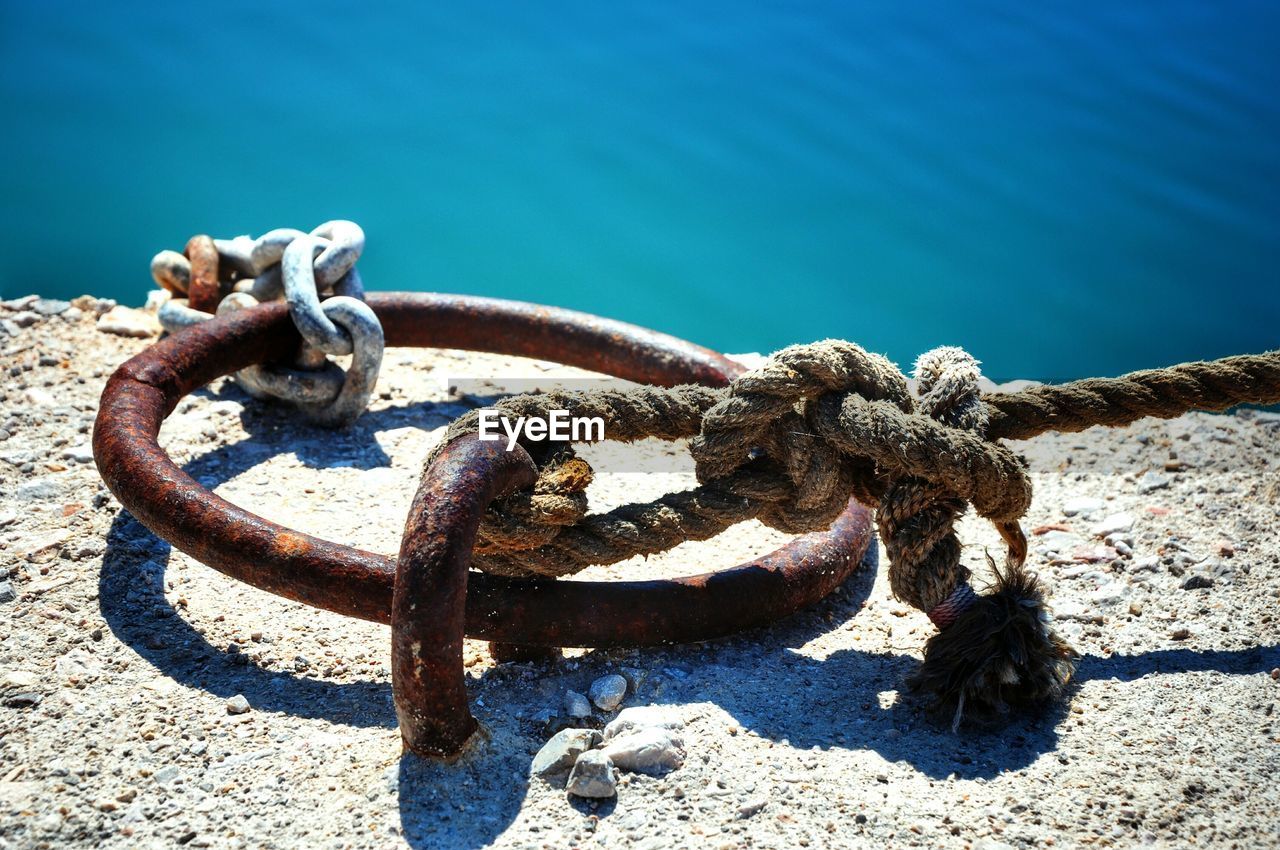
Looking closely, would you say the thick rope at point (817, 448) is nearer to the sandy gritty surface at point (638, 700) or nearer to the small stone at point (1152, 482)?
the sandy gritty surface at point (638, 700)

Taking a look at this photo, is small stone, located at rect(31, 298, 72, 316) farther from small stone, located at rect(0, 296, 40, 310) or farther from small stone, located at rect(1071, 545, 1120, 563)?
small stone, located at rect(1071, 545, 1120, 563)

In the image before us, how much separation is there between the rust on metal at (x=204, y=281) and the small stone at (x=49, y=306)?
608 millimetres

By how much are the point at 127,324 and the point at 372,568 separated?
2.34m

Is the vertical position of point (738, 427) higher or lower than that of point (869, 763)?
higher

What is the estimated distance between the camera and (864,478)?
2455 mm

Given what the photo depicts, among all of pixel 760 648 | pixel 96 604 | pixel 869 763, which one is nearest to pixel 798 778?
pixel 869 763

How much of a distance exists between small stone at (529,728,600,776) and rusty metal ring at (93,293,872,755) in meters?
0.15

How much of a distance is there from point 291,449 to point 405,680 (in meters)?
1.70

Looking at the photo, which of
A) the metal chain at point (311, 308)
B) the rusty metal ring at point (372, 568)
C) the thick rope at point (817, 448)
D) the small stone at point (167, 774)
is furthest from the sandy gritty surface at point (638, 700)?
the thick rope at point (817, 448)

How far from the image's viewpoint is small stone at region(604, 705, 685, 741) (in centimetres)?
217

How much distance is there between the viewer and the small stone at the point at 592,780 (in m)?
2.00

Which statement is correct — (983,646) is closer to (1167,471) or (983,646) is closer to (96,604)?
(1167,471)

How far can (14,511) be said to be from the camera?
2.96 metres

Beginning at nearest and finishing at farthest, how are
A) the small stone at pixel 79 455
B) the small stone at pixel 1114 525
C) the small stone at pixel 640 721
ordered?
the small stone at pixel 640 721 → the small stone at pixel 1114 525 → the small stone at pixel 79 455
